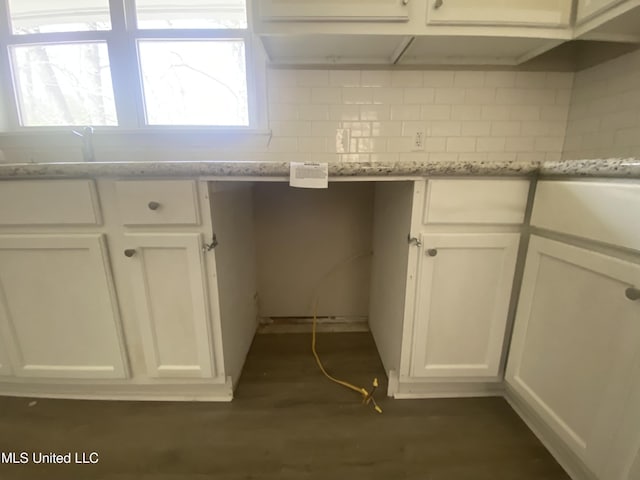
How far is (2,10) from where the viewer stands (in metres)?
1.54

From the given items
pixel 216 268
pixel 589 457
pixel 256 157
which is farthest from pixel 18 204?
pixel 589 457

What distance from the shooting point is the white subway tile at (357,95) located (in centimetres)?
152

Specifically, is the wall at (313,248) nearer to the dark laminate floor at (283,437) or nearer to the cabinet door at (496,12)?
the dark laminate floor at (283,437)

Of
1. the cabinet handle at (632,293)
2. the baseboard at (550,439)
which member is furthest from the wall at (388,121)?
the baseboard at (550,439)

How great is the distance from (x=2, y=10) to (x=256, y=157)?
158 cm

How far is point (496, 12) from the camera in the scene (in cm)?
113

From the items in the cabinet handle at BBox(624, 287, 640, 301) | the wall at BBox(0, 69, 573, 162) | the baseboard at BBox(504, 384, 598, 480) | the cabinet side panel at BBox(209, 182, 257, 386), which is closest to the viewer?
the cabinet handle at BBox(624, 287, 640, 301)

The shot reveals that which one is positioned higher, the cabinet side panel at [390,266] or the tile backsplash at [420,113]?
the tile backsplash at [420,113]

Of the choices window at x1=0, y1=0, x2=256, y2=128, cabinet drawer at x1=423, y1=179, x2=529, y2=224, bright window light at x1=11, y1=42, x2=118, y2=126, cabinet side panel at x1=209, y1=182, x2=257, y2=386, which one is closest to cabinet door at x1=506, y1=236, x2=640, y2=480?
cabinet drawer at x1=423, y1=179, x2=529, y2=224

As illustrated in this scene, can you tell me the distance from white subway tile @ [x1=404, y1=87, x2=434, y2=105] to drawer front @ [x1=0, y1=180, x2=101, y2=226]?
1493mm

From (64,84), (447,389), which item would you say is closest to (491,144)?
(447,389)

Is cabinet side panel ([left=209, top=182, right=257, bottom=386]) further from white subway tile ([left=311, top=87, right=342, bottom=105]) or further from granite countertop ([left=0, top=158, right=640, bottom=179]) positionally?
white subway tile ([left=311, top=87, right=342, bottom=105])

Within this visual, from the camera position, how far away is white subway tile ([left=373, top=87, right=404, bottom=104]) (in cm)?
152

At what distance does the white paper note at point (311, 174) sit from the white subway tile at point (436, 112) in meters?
0.93
